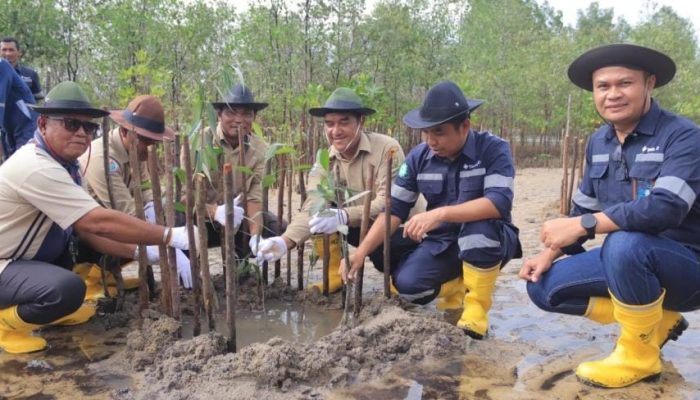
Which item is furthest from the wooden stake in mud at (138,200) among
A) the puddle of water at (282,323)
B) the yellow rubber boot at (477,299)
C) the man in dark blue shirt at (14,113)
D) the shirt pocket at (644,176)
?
the man in dark blue shirt at (14,113)

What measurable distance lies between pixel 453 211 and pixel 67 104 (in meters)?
1.95

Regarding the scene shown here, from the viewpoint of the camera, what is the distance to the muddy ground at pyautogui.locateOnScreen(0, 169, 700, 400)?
226cm

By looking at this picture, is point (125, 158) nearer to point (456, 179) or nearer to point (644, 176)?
point (456, 179)

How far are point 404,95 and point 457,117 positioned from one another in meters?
11.8

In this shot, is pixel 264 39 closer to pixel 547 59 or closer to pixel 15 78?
pixel 15 78

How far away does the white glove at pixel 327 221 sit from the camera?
10.5ft

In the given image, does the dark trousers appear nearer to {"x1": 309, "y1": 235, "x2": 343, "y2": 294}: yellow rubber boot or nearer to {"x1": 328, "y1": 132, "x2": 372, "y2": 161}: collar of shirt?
{"x1": 309, "y1": 235, "x2": 343, "y2": 294}: yellow rubber boot

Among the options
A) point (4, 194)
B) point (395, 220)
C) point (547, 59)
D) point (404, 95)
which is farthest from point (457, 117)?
point (547, 59)

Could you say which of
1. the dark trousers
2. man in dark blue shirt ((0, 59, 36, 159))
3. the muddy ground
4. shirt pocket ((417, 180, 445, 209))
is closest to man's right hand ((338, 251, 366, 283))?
the muddy ground

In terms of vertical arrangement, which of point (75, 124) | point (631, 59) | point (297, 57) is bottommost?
point (75, 124)

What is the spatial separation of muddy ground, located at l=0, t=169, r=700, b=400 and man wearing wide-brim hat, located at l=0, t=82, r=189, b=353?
0.23m

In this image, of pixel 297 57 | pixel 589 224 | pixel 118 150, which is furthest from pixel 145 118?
pixel 297 57

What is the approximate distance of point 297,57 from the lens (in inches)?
448

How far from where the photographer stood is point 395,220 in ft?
10.7
